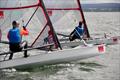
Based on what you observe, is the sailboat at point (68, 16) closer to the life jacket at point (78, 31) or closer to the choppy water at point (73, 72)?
the life jacket at point (78, 31)

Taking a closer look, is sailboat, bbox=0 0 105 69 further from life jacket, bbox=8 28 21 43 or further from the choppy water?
life jacket, bbox=8 28 21 43

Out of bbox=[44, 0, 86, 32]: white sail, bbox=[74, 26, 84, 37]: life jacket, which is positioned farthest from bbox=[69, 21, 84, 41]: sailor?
bbox=[44, 0, 86, 32]: white sail

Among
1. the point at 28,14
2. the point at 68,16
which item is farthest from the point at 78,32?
the point at 28,14

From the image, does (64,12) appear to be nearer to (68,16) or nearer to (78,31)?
(68,16)

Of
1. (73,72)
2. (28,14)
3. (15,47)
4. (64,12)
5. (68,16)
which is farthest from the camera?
(68,16)

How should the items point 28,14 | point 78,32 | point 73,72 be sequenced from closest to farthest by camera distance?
point 73,72, point 28,14, point 78,32

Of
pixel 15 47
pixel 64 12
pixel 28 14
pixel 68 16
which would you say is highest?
pixel 64 12

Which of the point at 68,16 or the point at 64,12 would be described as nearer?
the point at 64,12

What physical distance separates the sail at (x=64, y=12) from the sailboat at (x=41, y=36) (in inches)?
126

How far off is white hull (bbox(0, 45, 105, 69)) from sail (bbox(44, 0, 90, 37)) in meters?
4.96

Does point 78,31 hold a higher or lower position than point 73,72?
higher

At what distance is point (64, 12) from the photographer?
20.8m

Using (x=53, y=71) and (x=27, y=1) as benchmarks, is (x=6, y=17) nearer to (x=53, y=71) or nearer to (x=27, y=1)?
(x=27, y=1)

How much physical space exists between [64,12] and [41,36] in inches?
168
